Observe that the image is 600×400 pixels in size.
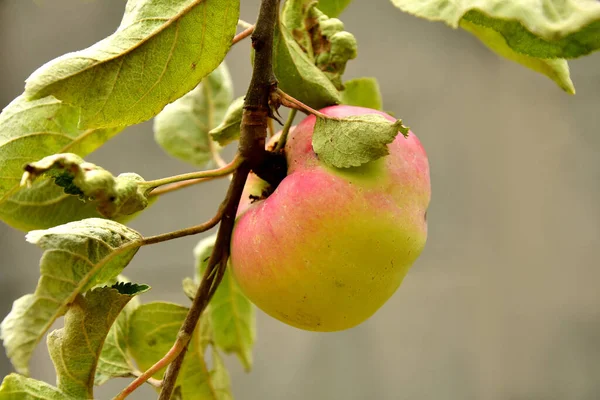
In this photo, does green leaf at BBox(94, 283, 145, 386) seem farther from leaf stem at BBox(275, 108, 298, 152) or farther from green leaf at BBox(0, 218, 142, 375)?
leaf stem at BBox(275, 108, 298, 152)

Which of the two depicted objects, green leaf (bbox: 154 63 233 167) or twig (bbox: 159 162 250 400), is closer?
twig (bbox: 159 162 250 400)

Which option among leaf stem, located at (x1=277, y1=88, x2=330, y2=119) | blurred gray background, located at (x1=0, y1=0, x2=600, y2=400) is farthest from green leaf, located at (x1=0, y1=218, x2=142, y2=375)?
blurred gray background, located at (x1=0, y1=0, x2=600, y2=400)

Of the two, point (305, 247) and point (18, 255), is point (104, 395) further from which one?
point (305, 247)

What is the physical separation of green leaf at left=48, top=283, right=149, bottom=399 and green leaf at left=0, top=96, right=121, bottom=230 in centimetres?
9

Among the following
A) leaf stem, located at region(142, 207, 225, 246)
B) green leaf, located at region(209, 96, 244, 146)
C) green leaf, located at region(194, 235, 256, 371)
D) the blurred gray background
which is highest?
green leaf, located at region(209, 96, 244, 146)

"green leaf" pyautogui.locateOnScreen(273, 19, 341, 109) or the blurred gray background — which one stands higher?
"green leaf" pyautogui.locateOnScreen(273, 19, 341, 109)

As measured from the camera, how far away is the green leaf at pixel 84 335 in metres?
0.32

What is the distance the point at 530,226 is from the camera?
4.40 ft

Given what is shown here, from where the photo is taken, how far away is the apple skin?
304 mm

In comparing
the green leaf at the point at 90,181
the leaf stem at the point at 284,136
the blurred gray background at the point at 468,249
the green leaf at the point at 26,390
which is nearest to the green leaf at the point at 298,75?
the leaf stem at the point at 284,136

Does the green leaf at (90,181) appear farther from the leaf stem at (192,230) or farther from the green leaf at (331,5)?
the green leaf at (331,5)

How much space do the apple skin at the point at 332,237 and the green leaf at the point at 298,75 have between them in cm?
2

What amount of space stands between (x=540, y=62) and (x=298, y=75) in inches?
5.4

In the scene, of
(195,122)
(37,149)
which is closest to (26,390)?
(37,149)
